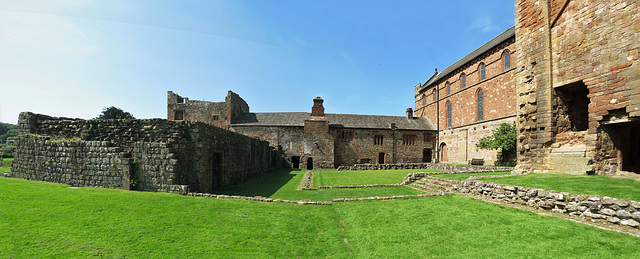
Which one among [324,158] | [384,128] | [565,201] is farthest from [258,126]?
[565,201]

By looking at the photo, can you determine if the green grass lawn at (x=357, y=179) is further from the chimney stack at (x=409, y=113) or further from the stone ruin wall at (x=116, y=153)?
the chimney stack at (x=409, y=113)

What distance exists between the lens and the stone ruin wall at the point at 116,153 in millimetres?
9427

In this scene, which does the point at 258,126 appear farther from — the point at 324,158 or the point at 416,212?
the point at 416,212

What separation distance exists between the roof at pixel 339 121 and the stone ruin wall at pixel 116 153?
2199 cm

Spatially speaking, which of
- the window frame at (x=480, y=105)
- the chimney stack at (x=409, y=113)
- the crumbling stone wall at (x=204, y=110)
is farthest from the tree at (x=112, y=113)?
the window frame at (x=480, y=105)

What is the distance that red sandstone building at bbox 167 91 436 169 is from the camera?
30.8m

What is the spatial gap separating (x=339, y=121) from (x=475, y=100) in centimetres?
1693

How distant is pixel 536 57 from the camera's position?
11.8 meters

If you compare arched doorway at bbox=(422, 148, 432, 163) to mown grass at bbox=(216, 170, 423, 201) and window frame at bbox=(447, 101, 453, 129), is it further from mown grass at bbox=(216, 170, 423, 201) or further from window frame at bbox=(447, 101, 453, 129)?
mown grass at bbox=(216, 170, 423, 201)

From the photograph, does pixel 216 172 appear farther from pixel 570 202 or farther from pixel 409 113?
pixel 409 113

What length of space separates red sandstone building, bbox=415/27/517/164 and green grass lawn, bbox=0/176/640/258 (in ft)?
75.4

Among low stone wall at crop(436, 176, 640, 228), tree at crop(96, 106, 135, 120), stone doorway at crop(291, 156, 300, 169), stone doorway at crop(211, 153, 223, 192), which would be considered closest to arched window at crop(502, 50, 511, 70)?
low stone wall at crop(436, 176, 640, 228)

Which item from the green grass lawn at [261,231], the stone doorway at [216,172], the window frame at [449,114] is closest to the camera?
the green grass lawn at [261,231]

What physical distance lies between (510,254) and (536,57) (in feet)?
38.3
